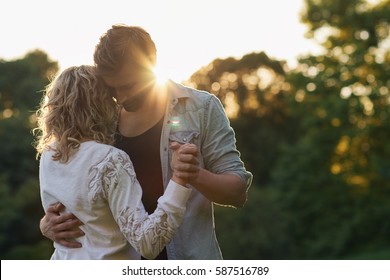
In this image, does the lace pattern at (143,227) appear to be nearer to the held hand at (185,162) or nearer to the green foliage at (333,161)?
the held hand at (185,162)

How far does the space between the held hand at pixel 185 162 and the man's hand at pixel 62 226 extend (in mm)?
448

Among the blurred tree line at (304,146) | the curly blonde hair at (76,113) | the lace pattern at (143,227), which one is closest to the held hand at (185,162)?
the lace pattern at (143,227)

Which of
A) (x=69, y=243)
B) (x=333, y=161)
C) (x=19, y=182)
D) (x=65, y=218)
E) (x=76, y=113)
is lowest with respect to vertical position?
(x=19, y=182)

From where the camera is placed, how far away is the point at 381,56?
2473 centimetres

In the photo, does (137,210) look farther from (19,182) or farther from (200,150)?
(19,182)

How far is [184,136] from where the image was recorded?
3510mm

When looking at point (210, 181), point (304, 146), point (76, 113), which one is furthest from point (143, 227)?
point (304, 146)

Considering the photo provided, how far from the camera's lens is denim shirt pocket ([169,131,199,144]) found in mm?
Result: 3498

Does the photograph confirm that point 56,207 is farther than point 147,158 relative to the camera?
No

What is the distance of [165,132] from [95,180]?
55cm

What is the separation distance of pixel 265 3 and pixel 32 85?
10.8 m
